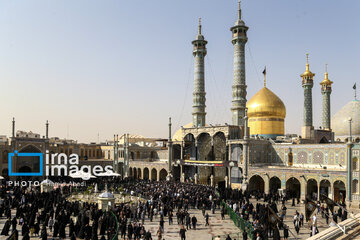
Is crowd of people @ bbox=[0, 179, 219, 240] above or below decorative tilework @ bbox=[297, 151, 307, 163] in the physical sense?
below

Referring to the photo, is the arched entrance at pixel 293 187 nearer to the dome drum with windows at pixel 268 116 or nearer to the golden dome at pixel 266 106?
the dome drum with windows at pixel 268 116

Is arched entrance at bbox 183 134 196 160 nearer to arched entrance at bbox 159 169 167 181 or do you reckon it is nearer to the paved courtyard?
arched entrance at bbox 159 169 167 181

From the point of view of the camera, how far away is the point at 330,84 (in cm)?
4516

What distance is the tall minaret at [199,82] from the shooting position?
1928 inches

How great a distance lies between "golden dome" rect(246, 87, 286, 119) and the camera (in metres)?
42.6

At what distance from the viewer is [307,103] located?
1539 inches

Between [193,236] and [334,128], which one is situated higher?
[334,128]

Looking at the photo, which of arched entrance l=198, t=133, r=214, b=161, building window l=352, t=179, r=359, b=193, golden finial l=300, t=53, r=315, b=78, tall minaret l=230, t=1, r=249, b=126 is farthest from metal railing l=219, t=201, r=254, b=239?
golden finial l=300, t=53, r=315, b=78

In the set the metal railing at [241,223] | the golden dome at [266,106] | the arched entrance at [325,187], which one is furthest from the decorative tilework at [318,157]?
the metal railing at [241,223]

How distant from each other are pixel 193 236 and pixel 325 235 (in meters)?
6.89

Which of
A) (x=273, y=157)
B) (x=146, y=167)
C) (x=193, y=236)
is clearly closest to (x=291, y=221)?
(x=193, y=236)

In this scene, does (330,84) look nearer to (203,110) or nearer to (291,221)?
(203,110)

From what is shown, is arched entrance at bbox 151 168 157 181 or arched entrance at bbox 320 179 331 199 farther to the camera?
arched entrance at bbox 151 168 157 181

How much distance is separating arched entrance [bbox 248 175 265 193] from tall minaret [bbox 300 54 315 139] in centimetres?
844
